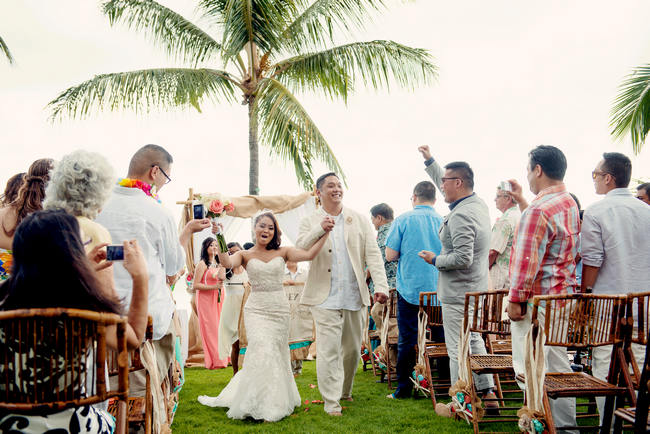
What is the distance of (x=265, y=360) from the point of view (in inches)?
228

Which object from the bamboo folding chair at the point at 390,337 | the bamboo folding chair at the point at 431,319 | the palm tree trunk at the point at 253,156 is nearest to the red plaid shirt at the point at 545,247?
the bamboo folding chair at the point at 431,319

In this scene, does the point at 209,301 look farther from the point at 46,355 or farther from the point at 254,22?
the point at 46,355

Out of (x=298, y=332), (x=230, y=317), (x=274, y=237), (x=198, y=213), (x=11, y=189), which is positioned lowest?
(x=298, y=332)

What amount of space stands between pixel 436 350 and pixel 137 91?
9.84 metres

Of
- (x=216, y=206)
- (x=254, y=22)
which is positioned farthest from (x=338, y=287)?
(x=254, y=22)

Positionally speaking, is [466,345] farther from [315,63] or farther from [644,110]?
[315,63]

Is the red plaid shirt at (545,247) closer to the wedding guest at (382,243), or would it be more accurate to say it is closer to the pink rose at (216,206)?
the pink rose at (216,206)

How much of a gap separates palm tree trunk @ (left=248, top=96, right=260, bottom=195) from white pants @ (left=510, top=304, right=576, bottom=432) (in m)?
9.11

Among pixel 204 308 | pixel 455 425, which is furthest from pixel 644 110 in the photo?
pixel 204 308

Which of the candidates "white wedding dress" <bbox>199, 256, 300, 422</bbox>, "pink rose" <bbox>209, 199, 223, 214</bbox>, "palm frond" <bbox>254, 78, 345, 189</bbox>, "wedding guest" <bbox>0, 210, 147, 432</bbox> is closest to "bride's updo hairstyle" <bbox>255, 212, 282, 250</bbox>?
"white wedding dress" <bbox>199, 256, 300, 422</bbox>

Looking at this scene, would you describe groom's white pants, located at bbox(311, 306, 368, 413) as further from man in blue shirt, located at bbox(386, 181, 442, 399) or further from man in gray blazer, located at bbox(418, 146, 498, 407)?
man in gray blazer, located at bbox(418, 146, 498, 407)

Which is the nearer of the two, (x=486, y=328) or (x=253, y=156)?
(x=486, y=328)

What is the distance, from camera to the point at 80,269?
7.26ft

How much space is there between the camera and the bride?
5633 mm
